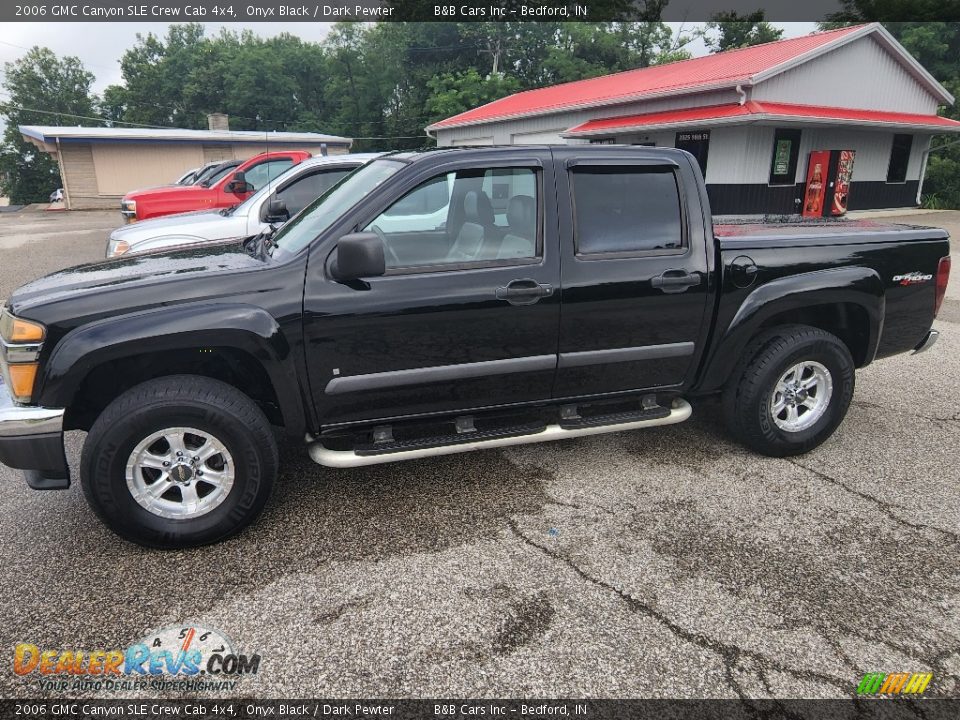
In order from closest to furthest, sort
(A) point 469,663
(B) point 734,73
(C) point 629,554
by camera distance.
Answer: (A) point 469,663, (C) point 629,554, (B) point 734,73

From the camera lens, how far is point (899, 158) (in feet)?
77.6

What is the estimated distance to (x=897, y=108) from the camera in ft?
74.1

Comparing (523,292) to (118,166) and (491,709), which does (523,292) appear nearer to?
(491,709)

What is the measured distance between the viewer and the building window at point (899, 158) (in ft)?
76.4

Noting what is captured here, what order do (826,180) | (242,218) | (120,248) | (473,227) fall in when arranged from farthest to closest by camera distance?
(826,180) → (242,218) → (120,248) → (473,227)

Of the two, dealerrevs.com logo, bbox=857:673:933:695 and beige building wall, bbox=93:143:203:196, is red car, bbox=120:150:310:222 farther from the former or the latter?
beige building wall, bbox=93:143:203:196

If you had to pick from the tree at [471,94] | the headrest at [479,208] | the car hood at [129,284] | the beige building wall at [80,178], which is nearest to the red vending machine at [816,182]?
the headrest at [479,208]

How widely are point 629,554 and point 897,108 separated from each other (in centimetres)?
2502

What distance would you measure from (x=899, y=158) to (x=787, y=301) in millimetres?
24185

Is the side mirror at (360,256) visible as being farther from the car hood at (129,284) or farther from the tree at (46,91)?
the tree at (46,91)

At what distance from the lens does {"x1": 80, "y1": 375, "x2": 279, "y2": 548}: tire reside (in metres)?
3.09

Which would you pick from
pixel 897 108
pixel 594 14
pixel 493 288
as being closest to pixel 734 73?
pixel 897 108

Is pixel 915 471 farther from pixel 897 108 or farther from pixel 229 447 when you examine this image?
pixel 897 108

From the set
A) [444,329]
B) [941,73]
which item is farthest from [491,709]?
[941,73]
